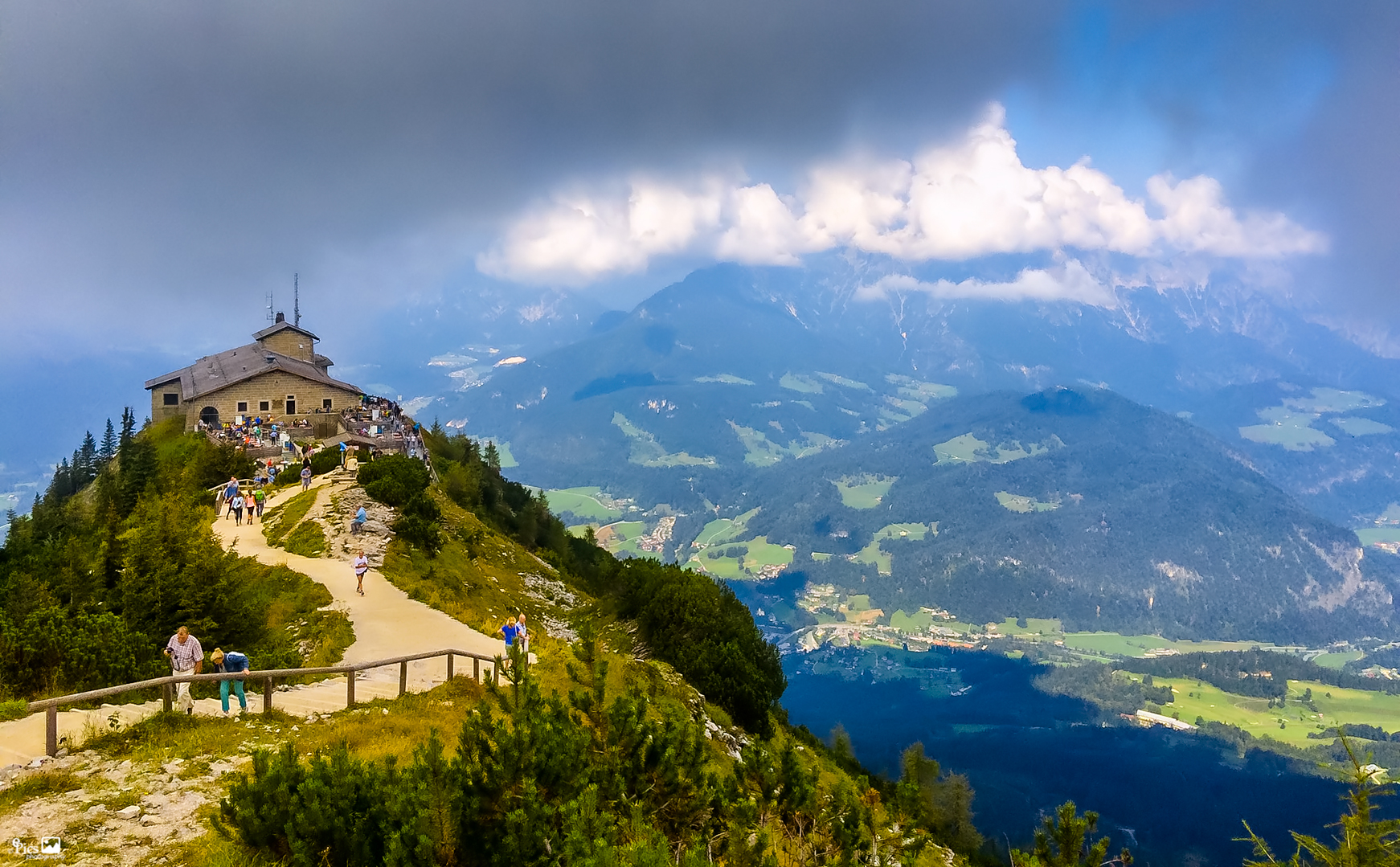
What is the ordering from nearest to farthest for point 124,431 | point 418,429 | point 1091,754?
point 124,431 → point 418,429 → point 1091,754

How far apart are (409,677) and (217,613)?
17.1 feet

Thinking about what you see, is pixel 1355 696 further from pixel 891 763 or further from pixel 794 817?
pixel 794 817

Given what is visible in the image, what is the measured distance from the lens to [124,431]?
51.0 metres

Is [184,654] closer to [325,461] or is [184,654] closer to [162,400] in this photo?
[325,461]

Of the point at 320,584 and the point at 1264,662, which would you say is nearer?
the point at 320,584

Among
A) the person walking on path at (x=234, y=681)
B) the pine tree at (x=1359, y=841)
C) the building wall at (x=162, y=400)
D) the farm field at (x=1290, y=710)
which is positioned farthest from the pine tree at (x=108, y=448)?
the farm field at (x=1290, y=710)

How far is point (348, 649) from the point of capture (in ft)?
62.4

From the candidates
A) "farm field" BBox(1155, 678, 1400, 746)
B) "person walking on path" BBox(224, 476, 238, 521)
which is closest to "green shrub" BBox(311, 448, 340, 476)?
"person walking on path" BBox(224, 476, 238, 521)

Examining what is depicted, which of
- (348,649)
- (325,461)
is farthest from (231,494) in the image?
(348,649)

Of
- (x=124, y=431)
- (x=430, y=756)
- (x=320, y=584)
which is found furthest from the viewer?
(x=124, y=431)

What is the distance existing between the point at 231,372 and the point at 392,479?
32026 millimetres

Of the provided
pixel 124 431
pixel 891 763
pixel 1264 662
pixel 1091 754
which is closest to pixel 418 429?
pixel 124 431

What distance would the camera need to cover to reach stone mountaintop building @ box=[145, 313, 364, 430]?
2029 inches

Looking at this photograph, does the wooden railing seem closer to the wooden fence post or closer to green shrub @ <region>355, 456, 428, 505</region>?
the wooden fence post
